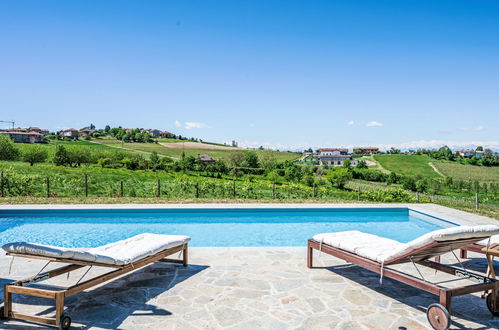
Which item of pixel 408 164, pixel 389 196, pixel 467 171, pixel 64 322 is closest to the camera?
pixel 64 322

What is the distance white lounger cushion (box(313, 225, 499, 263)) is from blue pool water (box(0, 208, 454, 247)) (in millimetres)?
3022

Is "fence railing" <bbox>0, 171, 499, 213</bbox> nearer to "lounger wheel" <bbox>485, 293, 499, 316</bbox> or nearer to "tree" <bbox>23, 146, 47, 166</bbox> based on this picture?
"lounger wheel" <bbox>485, 293, 499, 316</bbox>

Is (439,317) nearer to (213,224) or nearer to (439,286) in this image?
(439,286)

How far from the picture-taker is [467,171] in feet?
164

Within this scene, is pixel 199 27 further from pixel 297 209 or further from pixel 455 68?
pixel 455 68

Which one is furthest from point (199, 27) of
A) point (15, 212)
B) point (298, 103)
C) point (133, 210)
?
point (298, 103)

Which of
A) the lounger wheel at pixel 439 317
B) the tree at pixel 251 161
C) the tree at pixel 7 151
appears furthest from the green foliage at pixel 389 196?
the tree at pixel 7 151

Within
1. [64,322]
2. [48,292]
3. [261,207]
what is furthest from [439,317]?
[261,207]

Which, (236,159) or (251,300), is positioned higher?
(236,159)

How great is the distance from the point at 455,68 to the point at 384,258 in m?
18.0

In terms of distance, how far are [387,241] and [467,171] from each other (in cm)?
5429

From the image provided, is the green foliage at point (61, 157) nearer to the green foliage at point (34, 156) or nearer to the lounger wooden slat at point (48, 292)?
the green foliage at point (34, 156)

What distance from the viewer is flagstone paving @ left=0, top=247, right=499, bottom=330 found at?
2842 mm

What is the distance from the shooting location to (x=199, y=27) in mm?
12922
